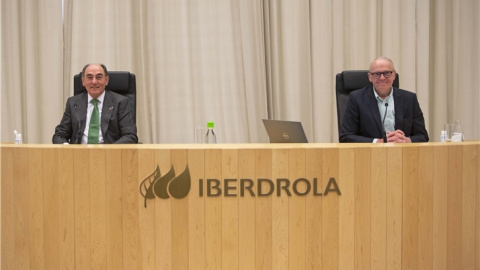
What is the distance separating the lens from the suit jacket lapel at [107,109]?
378cm

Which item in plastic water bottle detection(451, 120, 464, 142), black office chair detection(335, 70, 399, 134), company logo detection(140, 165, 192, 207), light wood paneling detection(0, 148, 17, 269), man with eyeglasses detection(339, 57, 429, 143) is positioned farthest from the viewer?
black office chair detection(335, 70, 399, 134)

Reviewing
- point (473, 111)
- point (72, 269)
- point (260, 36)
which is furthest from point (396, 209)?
point (473, 111)

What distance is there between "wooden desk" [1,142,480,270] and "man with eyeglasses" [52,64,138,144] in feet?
4.32

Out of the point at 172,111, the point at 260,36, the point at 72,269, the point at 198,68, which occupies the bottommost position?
the point at 72,269

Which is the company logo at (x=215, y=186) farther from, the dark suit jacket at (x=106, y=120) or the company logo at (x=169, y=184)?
the dark suit jacket at (x=106, y=120)

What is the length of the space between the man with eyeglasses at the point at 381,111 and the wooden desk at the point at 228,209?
3.59ft

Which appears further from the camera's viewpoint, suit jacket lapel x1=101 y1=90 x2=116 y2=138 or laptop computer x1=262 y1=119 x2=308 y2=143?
suit jacket lapel x1=101 y1=90 x2=116 y2=138

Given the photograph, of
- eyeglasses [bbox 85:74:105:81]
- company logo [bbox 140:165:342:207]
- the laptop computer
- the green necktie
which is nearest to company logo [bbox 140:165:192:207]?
company logo [bbox 140:165:342:207]

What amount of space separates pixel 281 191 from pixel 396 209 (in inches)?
22.9

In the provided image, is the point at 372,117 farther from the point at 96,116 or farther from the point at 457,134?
the point at 96,116

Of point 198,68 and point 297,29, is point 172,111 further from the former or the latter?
point 297,29

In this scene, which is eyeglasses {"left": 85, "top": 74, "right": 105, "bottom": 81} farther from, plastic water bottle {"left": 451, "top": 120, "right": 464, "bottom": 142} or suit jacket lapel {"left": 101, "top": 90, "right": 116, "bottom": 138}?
plastic water bottle {"left": 451, "top": 120, "right": 464, "bottom": 142}

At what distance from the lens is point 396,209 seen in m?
2.43

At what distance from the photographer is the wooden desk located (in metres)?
2.36
